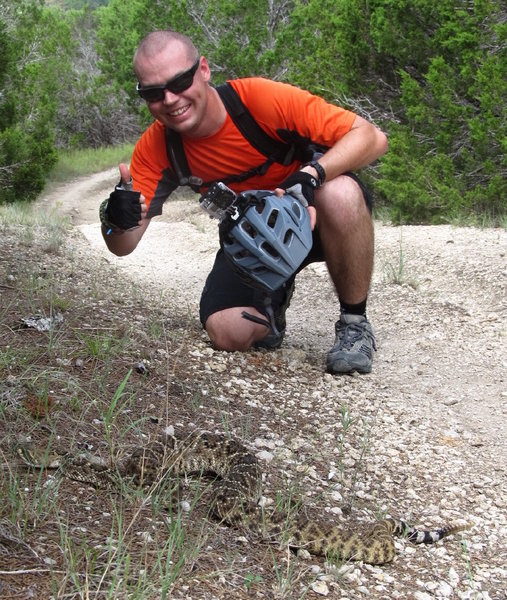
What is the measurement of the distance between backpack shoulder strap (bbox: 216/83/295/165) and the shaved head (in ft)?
0.91

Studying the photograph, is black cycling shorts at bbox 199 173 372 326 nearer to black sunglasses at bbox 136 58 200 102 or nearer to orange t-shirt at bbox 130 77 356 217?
orange t-shirt at bbox 130 77 356 217

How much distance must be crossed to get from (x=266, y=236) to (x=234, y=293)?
113cm

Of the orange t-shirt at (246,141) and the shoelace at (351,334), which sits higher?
the orange t-shirt at (246,141)

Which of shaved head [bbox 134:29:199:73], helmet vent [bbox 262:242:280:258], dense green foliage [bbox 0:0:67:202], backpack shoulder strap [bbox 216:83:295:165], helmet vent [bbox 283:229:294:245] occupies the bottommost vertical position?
dense green foliage [bbox 0:0:67:202]

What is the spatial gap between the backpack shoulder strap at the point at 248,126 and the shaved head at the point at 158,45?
278mm

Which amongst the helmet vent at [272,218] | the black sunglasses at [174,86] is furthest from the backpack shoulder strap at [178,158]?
the helmet vent at [272,218]

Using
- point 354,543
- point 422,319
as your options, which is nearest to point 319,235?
point 422,319

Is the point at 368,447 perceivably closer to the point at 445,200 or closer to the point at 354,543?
the point at 354,543

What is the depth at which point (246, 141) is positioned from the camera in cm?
441

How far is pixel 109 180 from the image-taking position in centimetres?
1775

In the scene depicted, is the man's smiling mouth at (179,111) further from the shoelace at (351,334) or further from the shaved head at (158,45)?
the shoelace at (351,334)

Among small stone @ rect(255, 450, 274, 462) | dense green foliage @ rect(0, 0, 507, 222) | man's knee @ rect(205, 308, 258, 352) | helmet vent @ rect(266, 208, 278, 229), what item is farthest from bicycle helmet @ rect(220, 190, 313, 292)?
dense green foliage @ rect(0, 0, 507, 222)

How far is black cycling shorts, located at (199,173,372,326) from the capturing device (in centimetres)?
470

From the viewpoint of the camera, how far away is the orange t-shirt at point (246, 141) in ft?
14.0
